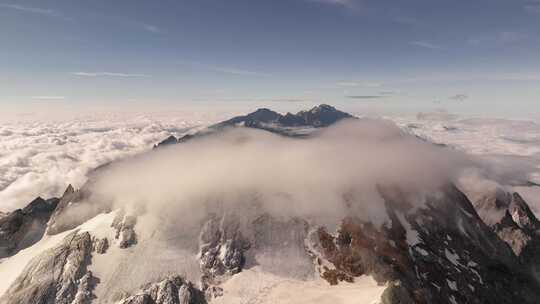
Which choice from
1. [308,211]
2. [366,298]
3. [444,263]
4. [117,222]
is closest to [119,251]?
[117,222]

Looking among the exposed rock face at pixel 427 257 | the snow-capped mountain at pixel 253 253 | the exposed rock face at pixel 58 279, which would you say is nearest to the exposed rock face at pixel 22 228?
the snow-capped mountain at pixel 253 253

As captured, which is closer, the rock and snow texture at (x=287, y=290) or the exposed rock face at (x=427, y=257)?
the rock and snow texture at (x=287, y=290)

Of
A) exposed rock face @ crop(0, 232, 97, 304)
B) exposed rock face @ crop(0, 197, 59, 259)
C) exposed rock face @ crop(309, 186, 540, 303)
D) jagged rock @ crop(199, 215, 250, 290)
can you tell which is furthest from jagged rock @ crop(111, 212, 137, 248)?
exposed rock face @ crop(309, 186, 540, 303)

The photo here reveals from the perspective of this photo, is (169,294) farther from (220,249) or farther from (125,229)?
(125,229)

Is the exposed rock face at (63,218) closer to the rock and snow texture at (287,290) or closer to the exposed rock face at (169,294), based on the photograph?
the exposed rock face at (169,294)

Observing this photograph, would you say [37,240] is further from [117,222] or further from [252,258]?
[252,258]

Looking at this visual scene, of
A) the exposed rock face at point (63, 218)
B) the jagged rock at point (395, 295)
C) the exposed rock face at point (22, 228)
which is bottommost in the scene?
the exposed rock face at point (22, 228)

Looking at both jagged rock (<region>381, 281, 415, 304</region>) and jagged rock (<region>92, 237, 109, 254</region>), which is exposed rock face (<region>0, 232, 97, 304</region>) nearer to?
jagged rock (<region>92, 237, 109, 254</region>)
